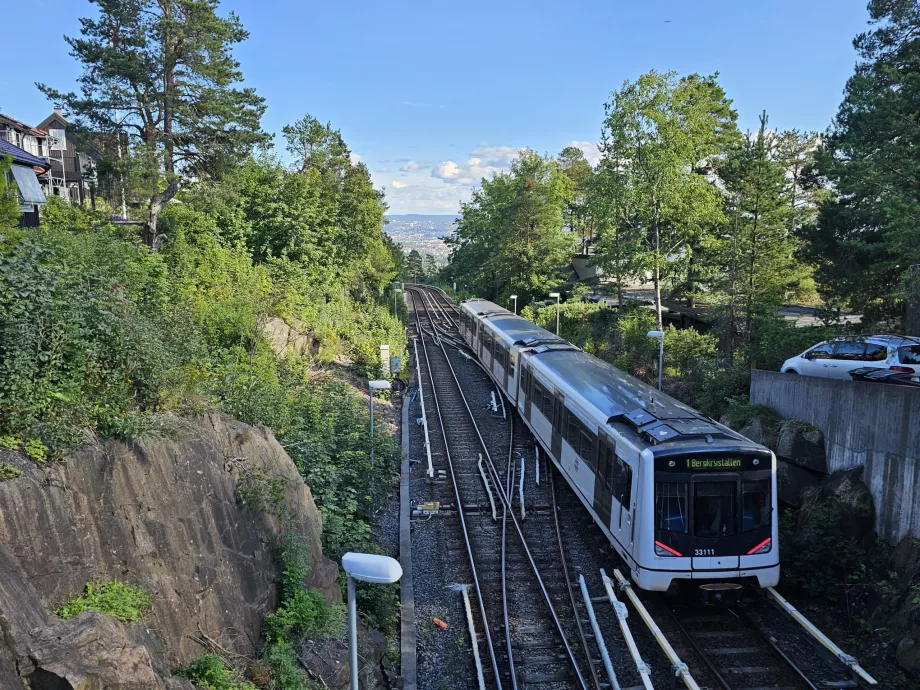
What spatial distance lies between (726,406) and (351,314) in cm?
2026

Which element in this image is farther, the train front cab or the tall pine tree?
the tall pine tree

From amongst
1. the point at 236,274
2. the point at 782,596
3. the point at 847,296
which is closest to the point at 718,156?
the point at 847,296

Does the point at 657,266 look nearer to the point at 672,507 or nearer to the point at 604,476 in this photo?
the point at 604,476

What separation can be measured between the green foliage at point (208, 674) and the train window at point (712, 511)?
6876 millimetres

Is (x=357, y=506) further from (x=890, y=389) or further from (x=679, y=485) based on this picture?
(x=890, y=389)

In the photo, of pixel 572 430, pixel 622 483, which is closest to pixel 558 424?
pixel 572 430

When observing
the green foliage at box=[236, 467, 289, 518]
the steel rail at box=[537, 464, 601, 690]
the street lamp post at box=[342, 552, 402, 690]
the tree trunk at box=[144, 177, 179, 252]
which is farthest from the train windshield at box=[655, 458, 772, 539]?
the tree trunk at box=[144, 177, 179, 252]

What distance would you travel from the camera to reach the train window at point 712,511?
10.3 metres

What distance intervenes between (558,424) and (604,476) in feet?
11.8

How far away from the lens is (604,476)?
40.2 feet

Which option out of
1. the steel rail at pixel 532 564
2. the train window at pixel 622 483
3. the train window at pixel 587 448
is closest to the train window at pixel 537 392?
the steel rail at pixel 532 564

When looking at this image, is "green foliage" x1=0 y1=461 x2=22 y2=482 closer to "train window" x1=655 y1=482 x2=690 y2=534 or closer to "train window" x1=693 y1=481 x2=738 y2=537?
"train window" x1=655 y1=482 x2=690 y2=534

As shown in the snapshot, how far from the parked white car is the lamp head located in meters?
12.9

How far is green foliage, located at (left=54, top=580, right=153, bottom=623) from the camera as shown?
19.2ft
